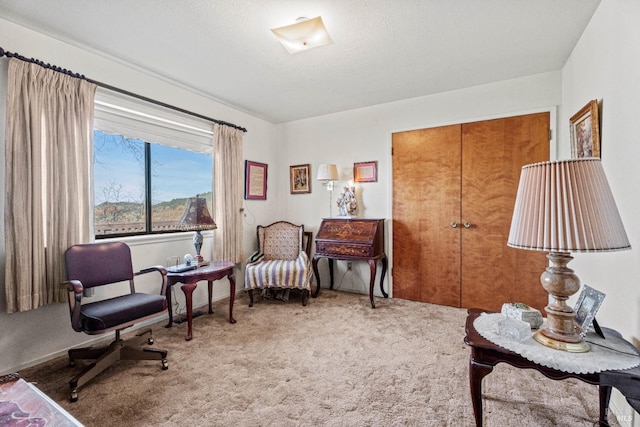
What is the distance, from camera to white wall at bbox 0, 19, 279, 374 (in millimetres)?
2029

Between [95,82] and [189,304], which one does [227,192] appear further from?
[95,82]

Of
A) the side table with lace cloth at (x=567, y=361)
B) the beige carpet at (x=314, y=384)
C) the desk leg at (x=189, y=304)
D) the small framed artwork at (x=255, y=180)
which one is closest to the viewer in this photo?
the side table with lace cloth at (x=567, y=361)

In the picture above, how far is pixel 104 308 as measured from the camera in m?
1.97

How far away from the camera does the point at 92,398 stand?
1.77 metres

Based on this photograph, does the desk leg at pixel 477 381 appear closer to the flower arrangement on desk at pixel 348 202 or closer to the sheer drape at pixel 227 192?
the flower arrangement on desk at pixel 348 202

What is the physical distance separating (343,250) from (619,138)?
2479 mm

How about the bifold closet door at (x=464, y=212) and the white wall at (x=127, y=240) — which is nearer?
the white wall at (x=127, y=240)

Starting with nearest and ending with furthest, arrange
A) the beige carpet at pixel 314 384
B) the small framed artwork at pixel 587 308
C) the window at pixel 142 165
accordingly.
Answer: the small framed artwork at pixel 587 308 → the beige carpet at pixel 314 384 → the window at pixel 142 165

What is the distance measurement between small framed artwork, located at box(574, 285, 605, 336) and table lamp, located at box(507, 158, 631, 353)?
1.7 inches

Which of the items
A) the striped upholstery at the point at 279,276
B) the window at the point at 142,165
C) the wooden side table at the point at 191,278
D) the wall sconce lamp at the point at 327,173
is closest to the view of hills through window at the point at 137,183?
the window at the point at 142,165

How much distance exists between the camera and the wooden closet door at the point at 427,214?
3.34 metres

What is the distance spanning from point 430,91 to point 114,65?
3.20m

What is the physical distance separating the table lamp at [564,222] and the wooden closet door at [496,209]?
1.91 metres

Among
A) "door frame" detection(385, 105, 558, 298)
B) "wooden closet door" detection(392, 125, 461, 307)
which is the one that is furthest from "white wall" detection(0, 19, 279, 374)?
"wooden closet door" detection(392, 125, 461, 307)
